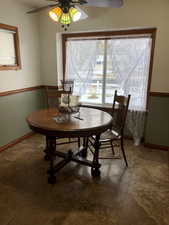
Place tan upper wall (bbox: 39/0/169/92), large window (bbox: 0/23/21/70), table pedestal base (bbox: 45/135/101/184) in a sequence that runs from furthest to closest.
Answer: large window (bbox: 0/23/21/70) < tan upper wall (bbox: 39/0/169/92) < table pedestal base (bbox: 45/135/101/184)

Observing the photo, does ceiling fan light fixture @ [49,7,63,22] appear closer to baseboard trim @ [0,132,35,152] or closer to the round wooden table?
the round wooden table

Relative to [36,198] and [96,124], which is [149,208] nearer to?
[96,124]

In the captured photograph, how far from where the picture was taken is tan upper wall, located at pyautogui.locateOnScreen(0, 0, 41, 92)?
2857 millimetres

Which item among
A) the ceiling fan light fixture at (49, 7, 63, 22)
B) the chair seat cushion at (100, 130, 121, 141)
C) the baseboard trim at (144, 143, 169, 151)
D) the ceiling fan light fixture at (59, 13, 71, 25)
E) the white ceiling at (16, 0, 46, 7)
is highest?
the white ceiling at (16, 0, 46, 7)

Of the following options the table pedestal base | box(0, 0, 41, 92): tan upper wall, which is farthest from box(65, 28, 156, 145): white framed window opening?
the table pedestal base

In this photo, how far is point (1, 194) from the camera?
6.48 ft

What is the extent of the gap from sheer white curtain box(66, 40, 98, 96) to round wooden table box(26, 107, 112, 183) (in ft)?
4.03

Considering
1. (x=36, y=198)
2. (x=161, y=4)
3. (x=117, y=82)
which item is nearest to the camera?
(x=36, y=198)

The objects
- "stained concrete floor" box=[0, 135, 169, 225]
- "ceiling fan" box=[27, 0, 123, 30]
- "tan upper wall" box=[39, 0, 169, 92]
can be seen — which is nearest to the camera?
"stained concrete floor" box=[0, 135, 169, 225]

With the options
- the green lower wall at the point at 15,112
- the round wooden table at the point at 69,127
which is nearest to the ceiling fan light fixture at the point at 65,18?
the round wooden table at the point at 69,127

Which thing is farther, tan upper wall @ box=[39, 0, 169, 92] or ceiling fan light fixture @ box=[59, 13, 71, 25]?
tan upper wall @ box=[39, 0, 169, 92]

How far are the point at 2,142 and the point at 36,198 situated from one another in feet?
4.62

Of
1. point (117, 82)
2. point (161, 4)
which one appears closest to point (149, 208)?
point (117, 82)

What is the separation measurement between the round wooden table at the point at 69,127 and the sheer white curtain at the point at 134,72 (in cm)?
111
